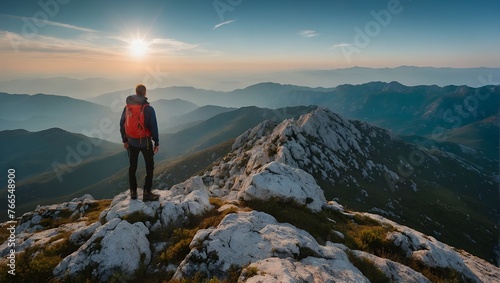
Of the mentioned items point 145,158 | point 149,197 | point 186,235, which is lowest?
point 186,235

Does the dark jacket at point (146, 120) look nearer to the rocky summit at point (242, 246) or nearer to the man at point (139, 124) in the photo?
the man at point (139, 124)

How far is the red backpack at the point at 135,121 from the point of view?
581 inches

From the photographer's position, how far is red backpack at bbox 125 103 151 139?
14766 mm

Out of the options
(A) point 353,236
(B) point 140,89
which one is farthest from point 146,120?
(A) point 353,236

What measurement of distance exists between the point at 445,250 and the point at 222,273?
1495 centimetres

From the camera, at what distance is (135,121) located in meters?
14.9

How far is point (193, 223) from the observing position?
48.8ft

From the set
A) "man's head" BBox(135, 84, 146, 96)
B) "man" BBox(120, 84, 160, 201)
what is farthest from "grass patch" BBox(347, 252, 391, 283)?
"man's head" BBox(135, 84, 146, 96)

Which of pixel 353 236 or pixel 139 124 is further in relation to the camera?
pixel 353 236

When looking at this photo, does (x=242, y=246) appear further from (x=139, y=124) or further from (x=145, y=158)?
(x=139, y=124)

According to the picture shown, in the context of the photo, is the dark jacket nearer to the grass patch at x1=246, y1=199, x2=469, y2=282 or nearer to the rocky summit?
the rocky summit

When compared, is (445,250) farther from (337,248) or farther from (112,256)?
(112,256)

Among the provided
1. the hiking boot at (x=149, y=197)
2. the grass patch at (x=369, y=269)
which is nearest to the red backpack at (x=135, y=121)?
the hiking boot at (x=149, y=197)

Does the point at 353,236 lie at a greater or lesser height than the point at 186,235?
lesser
